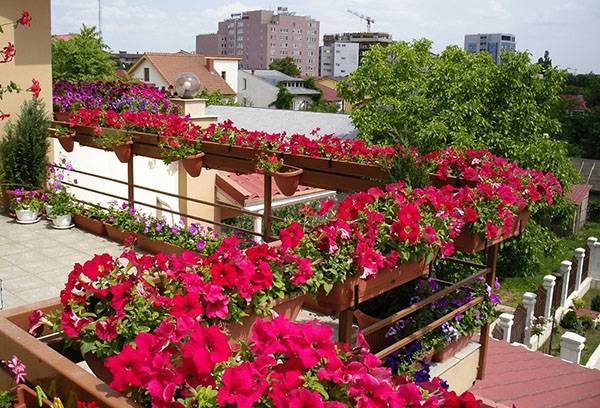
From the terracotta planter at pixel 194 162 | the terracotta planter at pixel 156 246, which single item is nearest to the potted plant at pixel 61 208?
the terracotta planter at pixel 156 246

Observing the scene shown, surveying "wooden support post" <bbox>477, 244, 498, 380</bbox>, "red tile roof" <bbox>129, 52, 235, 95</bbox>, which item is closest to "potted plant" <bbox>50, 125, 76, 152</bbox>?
"wooden support post" <bbox>477, 244, 498, 380</bbox>

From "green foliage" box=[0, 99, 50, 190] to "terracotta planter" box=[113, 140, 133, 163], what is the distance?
1115 millimetres

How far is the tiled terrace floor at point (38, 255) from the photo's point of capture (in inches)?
185

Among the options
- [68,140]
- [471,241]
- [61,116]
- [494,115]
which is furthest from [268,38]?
[471,241]

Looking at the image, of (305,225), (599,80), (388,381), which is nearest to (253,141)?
(305,225)

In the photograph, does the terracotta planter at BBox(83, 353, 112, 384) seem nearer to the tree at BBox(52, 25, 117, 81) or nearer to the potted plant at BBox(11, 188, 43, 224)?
the potted plant at BBox(11, 188, 43, 224)

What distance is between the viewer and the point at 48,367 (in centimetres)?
164

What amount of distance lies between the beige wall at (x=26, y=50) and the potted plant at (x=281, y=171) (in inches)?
135

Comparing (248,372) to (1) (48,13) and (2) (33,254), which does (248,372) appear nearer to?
(2) (33,254)

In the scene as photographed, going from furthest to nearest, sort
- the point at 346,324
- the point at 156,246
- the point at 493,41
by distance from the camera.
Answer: the point at 493,41, the point at 156,246, the point at 346,324

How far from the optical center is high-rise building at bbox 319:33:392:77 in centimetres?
12025

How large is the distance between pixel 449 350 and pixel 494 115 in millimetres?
13344

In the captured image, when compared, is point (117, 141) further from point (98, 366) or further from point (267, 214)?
point (98, 366)

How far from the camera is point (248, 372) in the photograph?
138 centimetres
